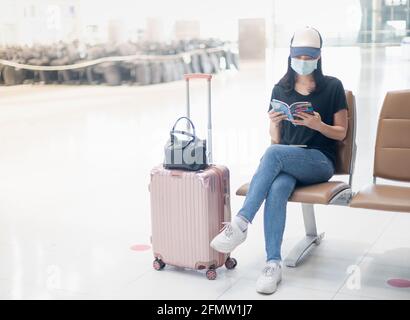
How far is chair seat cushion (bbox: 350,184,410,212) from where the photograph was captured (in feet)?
9.69

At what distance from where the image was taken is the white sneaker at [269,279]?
3.05 metres

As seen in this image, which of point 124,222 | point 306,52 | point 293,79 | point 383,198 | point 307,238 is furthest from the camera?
point 124,222

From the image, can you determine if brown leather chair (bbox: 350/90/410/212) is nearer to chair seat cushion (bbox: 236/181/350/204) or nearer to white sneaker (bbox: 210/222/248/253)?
chair seat cushion (bbox: 236/181/350/204)

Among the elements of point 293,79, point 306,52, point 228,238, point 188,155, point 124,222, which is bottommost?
point 124,222

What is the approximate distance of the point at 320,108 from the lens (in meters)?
3.34

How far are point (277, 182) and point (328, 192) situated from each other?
0.80ft

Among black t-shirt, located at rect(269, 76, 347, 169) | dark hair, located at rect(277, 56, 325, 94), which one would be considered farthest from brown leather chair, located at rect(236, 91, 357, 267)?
dark hair, located at rect(277, 56, 325, 94)

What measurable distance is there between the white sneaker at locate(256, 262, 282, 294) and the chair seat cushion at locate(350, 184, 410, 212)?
466 mm

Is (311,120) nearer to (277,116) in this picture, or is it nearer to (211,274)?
(277,116)

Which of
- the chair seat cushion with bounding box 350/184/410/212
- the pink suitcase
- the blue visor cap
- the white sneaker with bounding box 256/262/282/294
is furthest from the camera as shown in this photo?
the blue visor cap

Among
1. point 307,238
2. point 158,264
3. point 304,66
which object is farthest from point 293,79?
point 158,264

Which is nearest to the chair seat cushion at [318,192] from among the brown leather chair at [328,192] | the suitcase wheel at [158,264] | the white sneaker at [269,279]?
the brown leather chair at [328,192]

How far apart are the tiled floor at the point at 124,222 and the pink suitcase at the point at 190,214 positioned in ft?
0.32

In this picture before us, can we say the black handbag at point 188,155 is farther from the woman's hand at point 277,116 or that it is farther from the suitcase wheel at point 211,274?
the suitcase wheel at point 211,274
